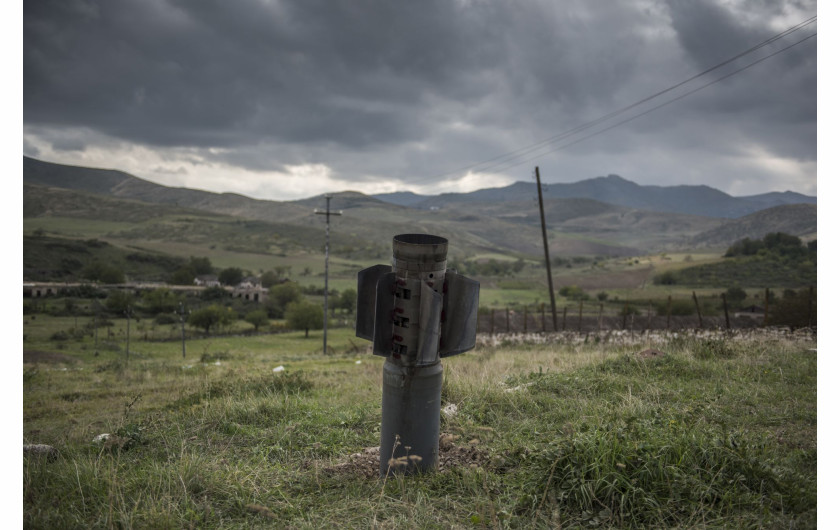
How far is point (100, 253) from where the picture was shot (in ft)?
352

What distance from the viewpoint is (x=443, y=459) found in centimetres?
481

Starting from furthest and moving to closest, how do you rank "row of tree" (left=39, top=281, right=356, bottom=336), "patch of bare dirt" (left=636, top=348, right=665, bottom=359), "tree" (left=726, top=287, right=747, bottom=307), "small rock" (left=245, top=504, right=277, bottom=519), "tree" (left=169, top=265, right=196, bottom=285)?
"tree" (left=169, top=265, right=196, bottom=285)
"row of tree" (left=39, top=281, right=356, bottom=336)
"tree" (left=726, top=287, right=747, bottom=307)
"patch of bare dirt" (left=636, top=348, right=665, bottom=359)
"small rock" (left=245, top=504, right=277, bottom=519)

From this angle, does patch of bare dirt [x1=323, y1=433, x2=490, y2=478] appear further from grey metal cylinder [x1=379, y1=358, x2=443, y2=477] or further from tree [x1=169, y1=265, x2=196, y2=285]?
tree [x1=169, y1=265, x2=196, y2=285]

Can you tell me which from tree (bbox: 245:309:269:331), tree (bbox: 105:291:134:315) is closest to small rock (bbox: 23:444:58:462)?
tree (bbox: 245:309:269:331)

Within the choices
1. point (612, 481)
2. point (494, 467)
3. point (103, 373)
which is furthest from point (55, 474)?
point (103, 373)

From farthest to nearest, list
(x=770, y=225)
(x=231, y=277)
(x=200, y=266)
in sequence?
(x=770, y=225) → (x=200, y=266) → (x=231, y=277)

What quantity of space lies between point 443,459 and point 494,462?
1.82 ft

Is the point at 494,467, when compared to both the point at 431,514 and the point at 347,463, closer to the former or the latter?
the point at 431,514

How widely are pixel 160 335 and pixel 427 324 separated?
57.8 metres

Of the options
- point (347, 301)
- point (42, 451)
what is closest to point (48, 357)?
point (42, 451)

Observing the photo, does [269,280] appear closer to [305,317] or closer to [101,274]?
[101,274]

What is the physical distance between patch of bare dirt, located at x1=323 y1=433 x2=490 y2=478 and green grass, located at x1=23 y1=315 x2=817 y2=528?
0.07 m

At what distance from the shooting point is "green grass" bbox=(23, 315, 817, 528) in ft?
11.6

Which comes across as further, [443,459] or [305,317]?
[305,317]
